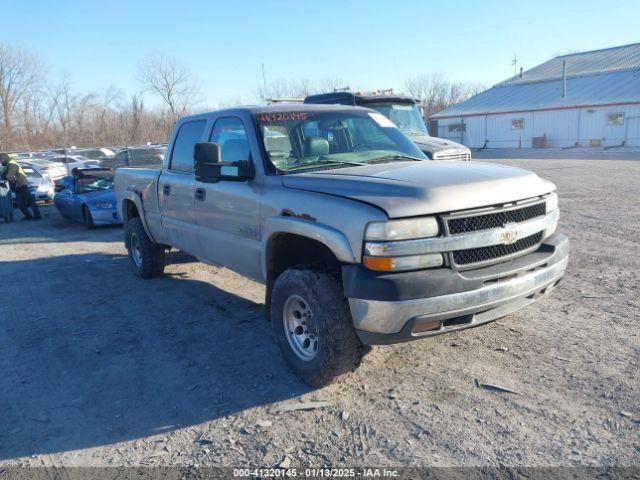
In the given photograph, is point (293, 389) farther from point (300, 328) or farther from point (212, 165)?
point (212, 165)

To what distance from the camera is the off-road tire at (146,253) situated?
23.0 feet

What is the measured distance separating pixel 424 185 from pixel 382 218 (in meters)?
0.44

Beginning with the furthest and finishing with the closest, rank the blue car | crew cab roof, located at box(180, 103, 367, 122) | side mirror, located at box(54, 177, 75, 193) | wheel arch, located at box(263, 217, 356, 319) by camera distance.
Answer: side mirror, located at box(54, 177, 75, 193)
the blue car
crew cab roof, located at box(180, 103, 367, 122)
wheel arch, located at box(263, 217, 356, 319)

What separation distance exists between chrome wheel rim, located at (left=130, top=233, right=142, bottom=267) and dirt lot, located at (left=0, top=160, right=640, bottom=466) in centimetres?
105

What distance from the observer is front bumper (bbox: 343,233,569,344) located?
3.15 meters

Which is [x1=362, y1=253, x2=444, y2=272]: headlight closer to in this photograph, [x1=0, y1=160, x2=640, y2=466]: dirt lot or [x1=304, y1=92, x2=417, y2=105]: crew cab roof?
[x1=0, y1=160, x2=640, y2=466]: dirt lot

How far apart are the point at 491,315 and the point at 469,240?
545mm

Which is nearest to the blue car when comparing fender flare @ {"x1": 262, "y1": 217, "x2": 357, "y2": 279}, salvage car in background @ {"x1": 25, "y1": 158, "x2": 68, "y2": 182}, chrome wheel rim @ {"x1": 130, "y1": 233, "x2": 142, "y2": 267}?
chrome wheel rim @ {"x1": 130, "y1": 233, "x2": 142, "y2": 267}

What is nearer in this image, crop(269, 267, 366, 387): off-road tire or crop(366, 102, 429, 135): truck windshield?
crop(269, 267, 366, 387): off-road tire

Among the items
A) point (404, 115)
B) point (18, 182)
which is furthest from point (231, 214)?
point (18, 182)

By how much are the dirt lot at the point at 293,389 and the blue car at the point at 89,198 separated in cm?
560

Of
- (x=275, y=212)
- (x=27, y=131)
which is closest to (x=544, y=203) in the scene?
(x=275, y=212)

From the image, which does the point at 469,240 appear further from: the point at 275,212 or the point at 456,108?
the point at 456,108

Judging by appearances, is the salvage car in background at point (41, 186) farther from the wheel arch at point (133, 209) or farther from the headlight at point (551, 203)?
the headlight at point (551, 203)
